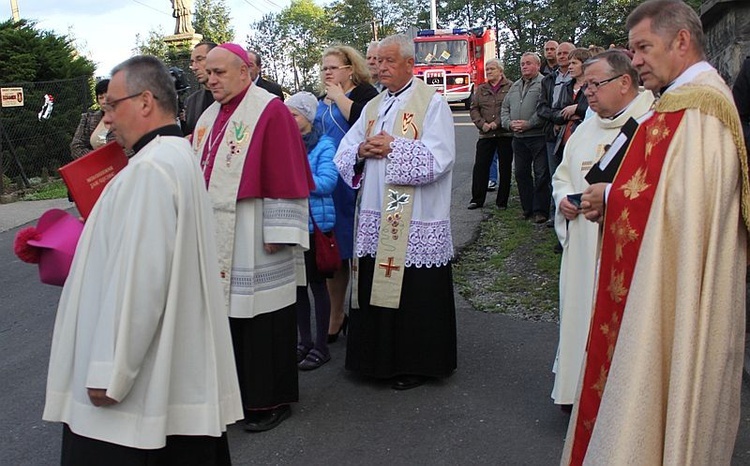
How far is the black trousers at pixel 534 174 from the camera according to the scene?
374 inches

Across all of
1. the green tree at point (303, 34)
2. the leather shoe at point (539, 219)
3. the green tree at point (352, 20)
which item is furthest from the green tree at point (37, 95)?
the green tree at point (352, 20)

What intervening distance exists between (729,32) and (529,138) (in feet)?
13.0

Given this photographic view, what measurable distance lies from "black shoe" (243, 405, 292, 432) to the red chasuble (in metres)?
1.92

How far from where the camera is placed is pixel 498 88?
35.4 ft

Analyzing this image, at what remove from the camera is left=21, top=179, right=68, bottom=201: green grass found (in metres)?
13.6

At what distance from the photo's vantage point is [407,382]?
5.21 metres

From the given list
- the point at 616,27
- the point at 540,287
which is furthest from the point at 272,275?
the point at 616,27

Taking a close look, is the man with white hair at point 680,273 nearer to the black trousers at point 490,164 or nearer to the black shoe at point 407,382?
the black shoe at point 407,382

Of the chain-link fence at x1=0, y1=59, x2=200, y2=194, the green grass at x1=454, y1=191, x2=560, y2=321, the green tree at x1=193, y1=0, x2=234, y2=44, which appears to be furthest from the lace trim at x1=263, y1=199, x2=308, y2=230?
the green tree at x1=193, y1=0, x2=234, y2=44

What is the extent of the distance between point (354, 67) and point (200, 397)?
11.8 feet

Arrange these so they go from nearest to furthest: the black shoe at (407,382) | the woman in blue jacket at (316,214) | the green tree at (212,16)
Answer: the black shoe at (407,382) → the woman in blue jacket at (316,214) → the green tree at (212,16)

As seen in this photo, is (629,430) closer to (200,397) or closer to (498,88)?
(200,397)

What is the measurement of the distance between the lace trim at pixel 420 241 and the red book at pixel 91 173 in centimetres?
222

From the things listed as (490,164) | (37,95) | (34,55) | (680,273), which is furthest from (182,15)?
(680,273)
